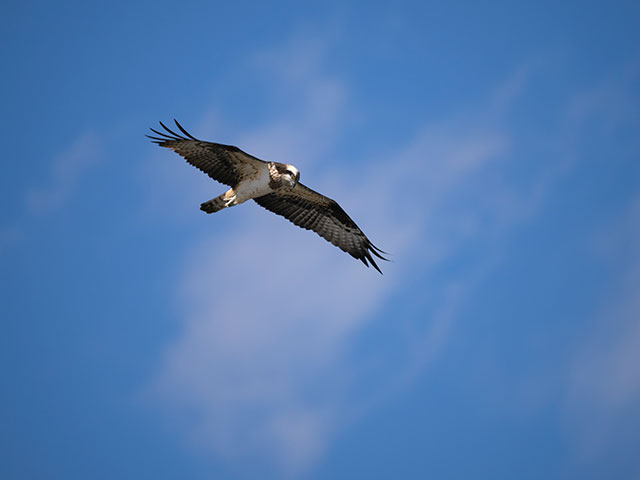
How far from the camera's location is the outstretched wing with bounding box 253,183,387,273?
12.1m

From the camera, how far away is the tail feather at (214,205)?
10.7 m

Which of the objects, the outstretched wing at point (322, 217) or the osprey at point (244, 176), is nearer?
the osprey at point (244, 176)

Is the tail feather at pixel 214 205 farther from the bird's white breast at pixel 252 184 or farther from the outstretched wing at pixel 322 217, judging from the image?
the outstretched wing at pixel 322 217

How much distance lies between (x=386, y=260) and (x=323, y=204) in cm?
173

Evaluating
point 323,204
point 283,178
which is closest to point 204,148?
point 283,178

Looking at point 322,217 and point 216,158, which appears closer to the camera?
point 216,158

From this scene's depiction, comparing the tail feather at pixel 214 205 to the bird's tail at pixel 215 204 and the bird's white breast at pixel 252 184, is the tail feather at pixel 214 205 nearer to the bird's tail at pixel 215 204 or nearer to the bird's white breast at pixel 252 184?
the bird's tail at pixel 215 204

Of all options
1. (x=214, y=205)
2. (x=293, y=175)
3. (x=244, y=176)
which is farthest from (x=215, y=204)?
(x=293, y=175)

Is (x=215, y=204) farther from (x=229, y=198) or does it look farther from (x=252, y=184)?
(x=252, y=184)

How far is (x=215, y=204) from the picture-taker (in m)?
10.8

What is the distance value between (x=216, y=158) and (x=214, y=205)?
0.84 meters

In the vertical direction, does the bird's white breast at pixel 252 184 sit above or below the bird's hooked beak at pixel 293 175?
above

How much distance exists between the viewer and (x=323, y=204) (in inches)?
489

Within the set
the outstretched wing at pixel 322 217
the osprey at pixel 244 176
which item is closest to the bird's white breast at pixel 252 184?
the osprey at pixel 244 176
